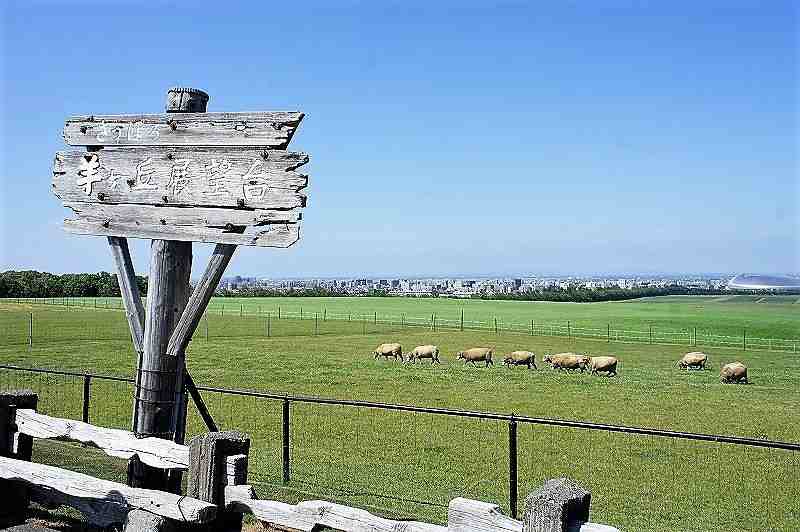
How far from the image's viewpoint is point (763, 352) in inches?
1729

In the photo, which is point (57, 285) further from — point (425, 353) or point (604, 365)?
point (604, 365)

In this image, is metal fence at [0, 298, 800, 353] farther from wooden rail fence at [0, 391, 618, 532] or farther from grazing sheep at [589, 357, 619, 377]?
wooden rail fence at [0, 391, 618, 532]

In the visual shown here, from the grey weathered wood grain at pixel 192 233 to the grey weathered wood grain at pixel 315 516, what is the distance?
2040 mm

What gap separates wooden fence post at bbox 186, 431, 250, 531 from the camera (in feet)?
16.6

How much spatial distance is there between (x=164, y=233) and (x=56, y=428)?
5.98 feet

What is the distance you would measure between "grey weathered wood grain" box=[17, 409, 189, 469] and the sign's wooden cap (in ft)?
9.09

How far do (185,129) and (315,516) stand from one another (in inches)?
141

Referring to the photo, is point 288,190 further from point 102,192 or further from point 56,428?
point 56,428

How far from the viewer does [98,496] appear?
17.7ft

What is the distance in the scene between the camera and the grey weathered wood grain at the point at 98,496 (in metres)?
4.93

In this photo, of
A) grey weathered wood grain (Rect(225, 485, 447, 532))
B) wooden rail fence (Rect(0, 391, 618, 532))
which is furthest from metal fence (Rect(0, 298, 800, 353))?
grey weathered wood grain (Rect(225, 485, 447, 532))

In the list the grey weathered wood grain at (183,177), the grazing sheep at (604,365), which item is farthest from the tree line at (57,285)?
the grey weathered wood grain at (183,177)

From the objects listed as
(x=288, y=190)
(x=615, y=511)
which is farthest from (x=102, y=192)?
(x=615, y=511)

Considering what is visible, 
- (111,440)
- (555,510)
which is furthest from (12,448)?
(555,510)
